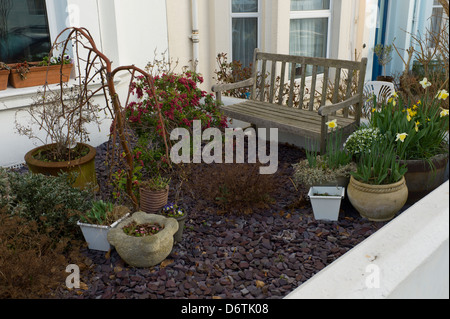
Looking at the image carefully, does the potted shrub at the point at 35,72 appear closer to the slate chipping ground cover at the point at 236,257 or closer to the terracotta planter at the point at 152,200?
the terracotta planter at the point at 152,200

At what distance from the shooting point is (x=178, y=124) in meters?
4.45

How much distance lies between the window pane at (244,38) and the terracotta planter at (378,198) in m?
3.95

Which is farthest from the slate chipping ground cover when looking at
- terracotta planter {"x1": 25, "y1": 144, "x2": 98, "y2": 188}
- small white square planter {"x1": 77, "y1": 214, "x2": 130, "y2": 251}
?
terracotta planter {"x1": 25, "y1": 144, "x2": 98, "y2": 188}

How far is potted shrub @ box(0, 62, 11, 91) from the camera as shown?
4.72 metres

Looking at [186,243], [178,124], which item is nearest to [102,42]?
[178,124]

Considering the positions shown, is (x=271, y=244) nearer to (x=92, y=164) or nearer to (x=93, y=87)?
(x=92, y=164)

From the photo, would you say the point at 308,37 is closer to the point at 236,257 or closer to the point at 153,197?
the point at 153,197

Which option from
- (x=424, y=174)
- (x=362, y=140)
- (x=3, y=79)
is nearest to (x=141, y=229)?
(x=362, y=140)

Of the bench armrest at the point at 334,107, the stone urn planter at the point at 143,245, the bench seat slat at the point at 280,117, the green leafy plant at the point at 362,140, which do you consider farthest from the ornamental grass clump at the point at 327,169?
the stone urn planter at the point at 143,245

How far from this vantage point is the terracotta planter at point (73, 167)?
4023 mm

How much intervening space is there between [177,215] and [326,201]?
1199 millimetres

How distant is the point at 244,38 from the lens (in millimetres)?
7117
